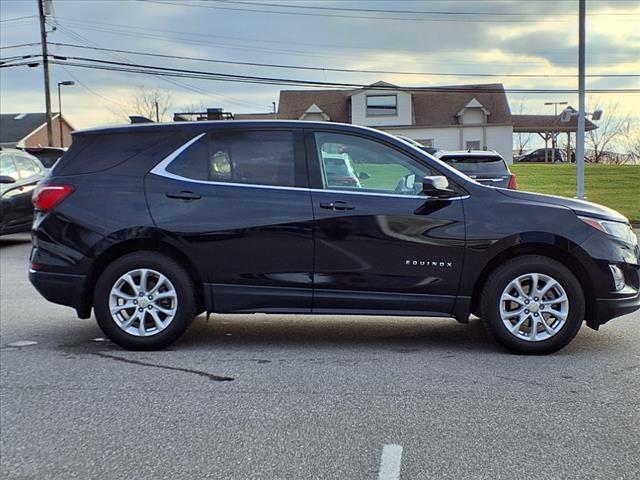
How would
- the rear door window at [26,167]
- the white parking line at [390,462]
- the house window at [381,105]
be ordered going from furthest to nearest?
the house window at [381,105] → the rear door window at [26,167] → the white parking line at [390,462]

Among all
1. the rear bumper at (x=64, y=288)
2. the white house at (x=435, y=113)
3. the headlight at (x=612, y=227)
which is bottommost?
the rear bumper at (x=64, y=288)

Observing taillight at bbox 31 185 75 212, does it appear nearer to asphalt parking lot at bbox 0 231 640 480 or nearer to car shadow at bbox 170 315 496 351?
asphalt parking lot at bbox 0 231 640 480

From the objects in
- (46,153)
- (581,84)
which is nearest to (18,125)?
(46,153)

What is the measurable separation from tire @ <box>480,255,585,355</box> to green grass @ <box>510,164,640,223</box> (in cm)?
1136

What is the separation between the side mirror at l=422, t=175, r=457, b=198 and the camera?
16.0 ft

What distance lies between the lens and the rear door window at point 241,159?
517cm

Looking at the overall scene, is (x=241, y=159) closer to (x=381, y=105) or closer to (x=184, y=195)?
(x=184, y=195)

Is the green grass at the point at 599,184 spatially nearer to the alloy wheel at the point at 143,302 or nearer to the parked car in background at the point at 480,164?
the parked car in background at the point at 480,164

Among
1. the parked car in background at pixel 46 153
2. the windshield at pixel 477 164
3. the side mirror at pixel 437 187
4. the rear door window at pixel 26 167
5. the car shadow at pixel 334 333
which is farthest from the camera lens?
the parked car in background at pixel 46 153

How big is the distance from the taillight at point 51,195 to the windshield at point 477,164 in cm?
699

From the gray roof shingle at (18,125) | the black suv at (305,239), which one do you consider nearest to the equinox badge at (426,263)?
the black suv at (305,239)

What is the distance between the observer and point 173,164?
206 inches

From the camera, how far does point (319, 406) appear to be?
4031mm

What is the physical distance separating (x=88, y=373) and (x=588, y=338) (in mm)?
4183
